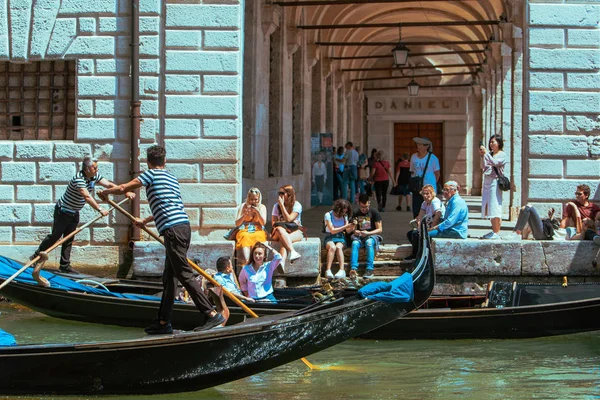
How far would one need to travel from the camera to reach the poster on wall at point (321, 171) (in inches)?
819

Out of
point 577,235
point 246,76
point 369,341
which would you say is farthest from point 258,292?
point 246,76

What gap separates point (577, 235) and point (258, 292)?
368cm

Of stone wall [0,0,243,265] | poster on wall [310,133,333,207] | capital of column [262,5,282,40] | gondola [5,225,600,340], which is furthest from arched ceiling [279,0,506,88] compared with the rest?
gondola [5,225,600,340]

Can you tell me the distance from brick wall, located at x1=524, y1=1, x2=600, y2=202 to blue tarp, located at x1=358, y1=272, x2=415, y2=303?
4.53 metres

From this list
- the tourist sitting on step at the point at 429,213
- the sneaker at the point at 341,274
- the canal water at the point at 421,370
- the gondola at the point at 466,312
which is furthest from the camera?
the tourist sitting on step at the point at 429,213

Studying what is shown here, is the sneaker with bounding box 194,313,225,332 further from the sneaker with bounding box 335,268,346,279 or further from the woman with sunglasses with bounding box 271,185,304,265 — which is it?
the sneaker with bounding box 335,268,346,279

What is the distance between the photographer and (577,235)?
1100 cm

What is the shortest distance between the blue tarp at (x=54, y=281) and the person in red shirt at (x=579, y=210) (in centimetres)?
470

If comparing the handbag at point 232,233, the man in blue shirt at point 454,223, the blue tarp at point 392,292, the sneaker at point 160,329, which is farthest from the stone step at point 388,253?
the sneaker at point 160,329

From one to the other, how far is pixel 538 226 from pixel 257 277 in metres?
3.30

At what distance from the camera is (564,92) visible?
37.7 ft

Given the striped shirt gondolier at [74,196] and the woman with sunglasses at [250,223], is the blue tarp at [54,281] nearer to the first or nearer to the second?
the striped shirt gondolier at [74,196]

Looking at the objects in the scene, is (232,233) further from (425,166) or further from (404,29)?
(404,29)

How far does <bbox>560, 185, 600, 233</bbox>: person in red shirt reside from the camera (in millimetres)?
11203
